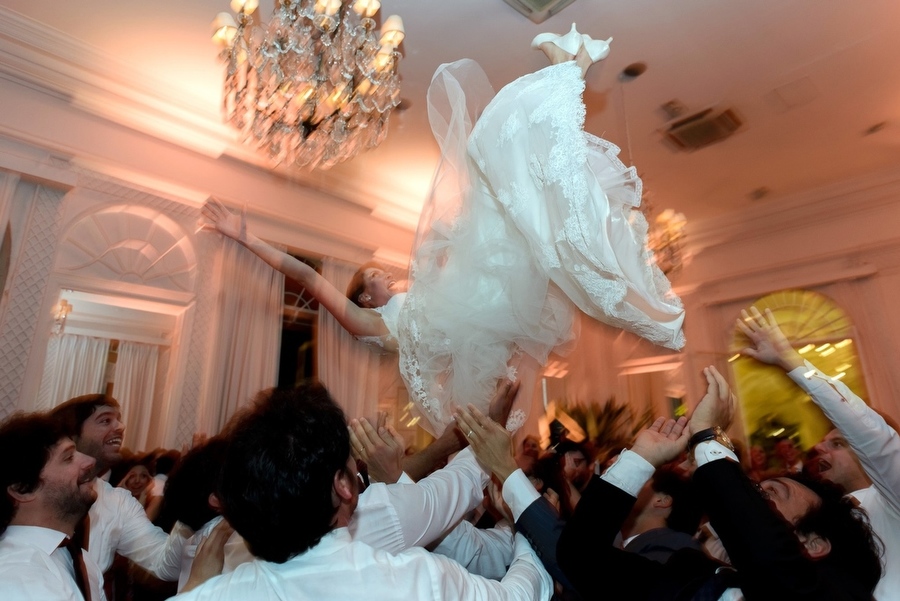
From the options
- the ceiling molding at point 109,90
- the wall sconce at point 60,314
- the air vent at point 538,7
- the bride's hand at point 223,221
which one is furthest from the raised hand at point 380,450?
the ceiling molding at point 109,90

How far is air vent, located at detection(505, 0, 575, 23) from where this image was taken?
3.44 meters

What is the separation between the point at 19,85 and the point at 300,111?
2.08 metres

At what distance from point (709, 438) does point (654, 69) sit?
11.7 ft

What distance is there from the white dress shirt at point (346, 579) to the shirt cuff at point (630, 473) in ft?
1.06

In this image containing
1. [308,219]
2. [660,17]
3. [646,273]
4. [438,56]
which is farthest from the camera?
[308,219]

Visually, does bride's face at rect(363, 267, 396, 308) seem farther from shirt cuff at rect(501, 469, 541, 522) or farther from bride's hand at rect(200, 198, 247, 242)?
shirt cuff at rect(501, 469, 541, 522)

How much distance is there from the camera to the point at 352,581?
103 centimetres

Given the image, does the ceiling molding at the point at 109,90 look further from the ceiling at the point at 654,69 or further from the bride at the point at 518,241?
the bride at the point at 518,241

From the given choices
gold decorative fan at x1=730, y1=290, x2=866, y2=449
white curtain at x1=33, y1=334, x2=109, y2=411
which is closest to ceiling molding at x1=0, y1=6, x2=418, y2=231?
white curtain at x1=33, y1=334, x2=109, y2=411

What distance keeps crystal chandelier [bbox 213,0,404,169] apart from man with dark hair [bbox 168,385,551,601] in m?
2.13

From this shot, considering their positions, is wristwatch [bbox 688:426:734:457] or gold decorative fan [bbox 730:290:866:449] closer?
wristwatch [bbox 688:426:734:457]

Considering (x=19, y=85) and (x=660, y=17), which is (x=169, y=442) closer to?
(x=19, y=85)

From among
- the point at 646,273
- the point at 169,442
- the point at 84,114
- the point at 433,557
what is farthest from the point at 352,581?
the point at 84,114

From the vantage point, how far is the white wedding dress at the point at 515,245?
1.68m
